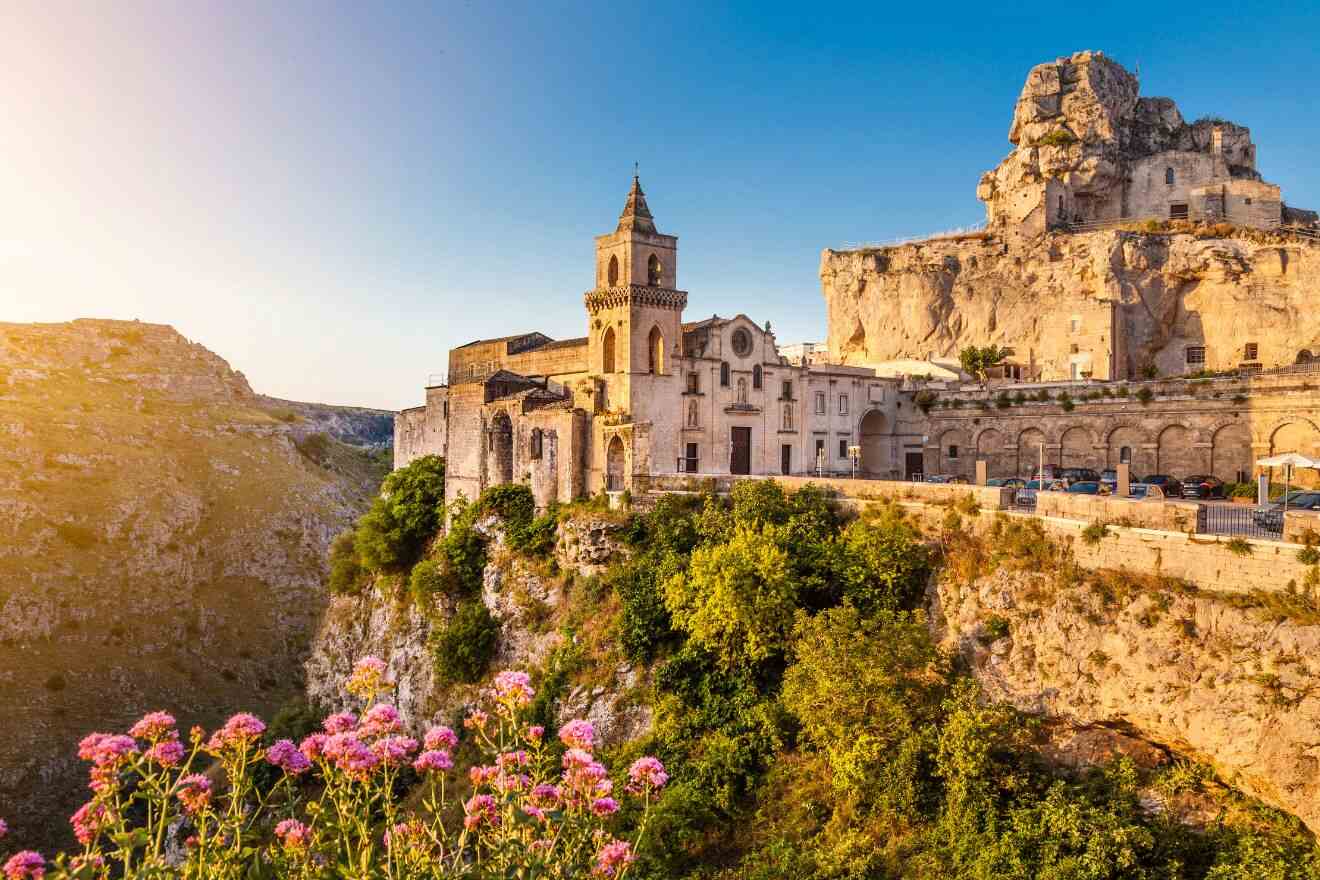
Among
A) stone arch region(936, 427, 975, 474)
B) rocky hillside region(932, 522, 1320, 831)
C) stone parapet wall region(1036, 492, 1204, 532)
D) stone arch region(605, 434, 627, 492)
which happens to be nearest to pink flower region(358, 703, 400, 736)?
rocky hillside region(932, 522, 1320, 831)

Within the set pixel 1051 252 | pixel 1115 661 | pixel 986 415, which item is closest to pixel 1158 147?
pixel 1051 252

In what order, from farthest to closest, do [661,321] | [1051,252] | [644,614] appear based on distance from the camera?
[1051,252] → [661,321] → [644,614]

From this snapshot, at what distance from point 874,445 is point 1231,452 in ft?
53.7

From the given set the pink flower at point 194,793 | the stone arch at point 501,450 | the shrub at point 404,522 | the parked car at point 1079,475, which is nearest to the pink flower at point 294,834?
the pink flower at point 194,793

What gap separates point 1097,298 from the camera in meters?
46.5

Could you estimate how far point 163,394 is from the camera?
76.6 m

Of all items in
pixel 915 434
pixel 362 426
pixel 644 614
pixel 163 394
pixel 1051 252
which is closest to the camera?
Result: pixel 644 614

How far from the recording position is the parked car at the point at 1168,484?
32044 millimetres

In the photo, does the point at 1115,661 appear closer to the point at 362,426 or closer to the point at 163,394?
the point at 163,394

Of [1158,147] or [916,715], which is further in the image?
[1158,147]

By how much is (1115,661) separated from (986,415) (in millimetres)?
26820

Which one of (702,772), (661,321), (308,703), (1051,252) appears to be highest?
(1051,252)

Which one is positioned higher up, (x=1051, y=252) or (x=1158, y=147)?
(x=1158, y=147)

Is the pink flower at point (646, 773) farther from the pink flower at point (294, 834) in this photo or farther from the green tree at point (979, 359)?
the green tree at point (979, 359)
